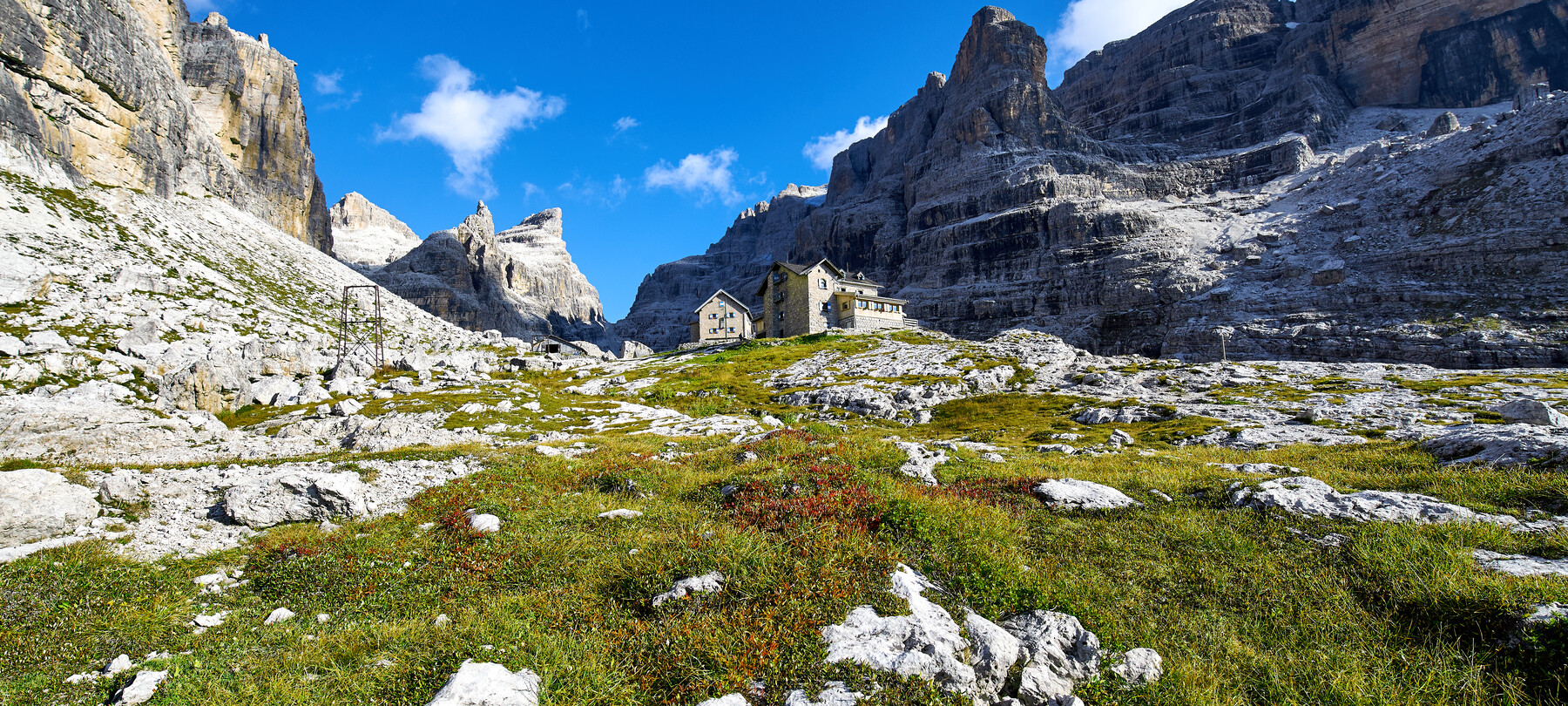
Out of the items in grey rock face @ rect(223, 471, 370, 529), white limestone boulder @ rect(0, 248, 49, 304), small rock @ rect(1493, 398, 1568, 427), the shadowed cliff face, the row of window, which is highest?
the shadowed cliff face

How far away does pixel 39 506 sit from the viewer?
9.44 metres

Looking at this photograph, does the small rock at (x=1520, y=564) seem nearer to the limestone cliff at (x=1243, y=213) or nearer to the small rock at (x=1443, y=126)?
the limestone cliff at (x=1243, y=213)

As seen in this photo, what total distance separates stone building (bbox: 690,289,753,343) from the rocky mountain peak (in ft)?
474

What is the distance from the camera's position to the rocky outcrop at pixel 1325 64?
150250mm

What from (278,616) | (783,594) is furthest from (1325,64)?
(278,616)

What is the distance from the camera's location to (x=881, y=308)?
95000 millimetres

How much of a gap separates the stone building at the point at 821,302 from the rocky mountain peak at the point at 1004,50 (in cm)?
13703

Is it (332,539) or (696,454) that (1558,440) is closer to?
(696,454)

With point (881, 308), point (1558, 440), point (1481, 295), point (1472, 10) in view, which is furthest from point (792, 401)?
Answer: point (1472, 10)

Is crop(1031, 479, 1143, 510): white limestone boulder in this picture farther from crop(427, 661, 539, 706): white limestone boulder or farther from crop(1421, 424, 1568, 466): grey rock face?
crop(427, 661, 539, 706): white limestone boulder

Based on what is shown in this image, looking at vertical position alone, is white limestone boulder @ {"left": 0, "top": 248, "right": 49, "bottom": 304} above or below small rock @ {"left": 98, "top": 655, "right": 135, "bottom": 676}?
above

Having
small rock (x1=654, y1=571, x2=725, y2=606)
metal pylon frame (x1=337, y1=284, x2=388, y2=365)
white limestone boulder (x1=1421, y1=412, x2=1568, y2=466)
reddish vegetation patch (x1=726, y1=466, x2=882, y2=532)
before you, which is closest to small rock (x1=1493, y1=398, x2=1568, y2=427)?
white limestone boulder (x1=1421, y1=412, x2=1568, y2=466)

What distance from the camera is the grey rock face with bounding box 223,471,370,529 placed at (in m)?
11.0

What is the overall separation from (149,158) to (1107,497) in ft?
362
